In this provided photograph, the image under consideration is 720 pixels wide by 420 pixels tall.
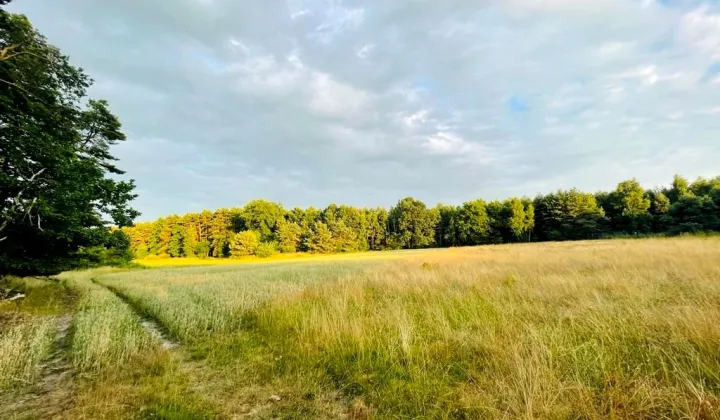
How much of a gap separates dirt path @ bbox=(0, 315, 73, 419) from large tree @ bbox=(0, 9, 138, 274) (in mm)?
9737

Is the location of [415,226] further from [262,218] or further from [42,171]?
[42,171]

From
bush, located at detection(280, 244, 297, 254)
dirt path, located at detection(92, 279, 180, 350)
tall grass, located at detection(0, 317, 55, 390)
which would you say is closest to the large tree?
dirt path, located at detection(92, 279, 180, 350)

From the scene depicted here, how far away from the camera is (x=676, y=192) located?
186 feet

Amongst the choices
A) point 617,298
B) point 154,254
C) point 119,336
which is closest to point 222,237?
point 154,254

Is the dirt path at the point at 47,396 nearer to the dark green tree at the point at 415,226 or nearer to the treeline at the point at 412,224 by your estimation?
the treeline at the point at 412,224

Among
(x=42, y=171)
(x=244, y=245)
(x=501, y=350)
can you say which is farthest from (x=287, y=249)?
(x=501, y=350)

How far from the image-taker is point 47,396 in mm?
4871

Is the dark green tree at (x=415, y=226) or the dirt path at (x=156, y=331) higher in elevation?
the dark green tree at (x=415, y=226)

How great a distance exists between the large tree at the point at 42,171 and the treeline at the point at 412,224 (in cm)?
5494

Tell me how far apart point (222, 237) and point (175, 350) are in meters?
83.1

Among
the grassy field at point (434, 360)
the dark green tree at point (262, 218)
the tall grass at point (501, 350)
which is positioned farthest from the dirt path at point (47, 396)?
the dark green tree at point (262, 218)

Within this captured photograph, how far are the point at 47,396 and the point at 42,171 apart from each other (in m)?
13.2

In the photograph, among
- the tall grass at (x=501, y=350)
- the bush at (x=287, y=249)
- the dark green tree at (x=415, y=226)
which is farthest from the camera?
the dark green tree at (x=415, y=226)

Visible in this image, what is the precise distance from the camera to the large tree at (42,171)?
12.6 meters
